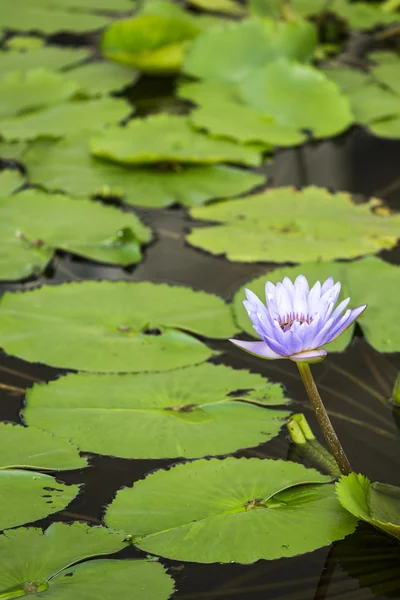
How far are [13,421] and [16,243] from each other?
28.9 inches

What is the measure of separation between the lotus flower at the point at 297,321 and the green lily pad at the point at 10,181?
4.58ft

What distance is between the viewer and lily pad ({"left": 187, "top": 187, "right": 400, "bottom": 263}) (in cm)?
219

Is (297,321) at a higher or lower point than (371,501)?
higher

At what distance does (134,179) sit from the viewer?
2.58 metres

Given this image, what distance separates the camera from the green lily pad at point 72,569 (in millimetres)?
1213

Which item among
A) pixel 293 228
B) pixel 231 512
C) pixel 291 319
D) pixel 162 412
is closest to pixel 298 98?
pixel 293 228

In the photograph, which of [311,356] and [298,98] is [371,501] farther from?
[298,98]

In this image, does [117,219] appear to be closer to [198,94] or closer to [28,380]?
[28,380]

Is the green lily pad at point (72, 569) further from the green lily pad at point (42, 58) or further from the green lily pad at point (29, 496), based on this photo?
the green lily pad at point (42, 58)

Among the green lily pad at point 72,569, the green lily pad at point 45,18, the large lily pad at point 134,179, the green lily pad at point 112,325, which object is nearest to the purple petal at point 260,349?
the green lily pad at point 72,569

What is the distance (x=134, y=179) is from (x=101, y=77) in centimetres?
86

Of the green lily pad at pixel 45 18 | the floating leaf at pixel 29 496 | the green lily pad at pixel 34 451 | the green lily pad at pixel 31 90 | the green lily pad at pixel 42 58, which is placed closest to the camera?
the floating leaf at pixel 29 496

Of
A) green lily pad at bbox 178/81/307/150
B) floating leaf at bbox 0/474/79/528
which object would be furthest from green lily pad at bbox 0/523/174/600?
green lily pad at bbox 178/81/307/150

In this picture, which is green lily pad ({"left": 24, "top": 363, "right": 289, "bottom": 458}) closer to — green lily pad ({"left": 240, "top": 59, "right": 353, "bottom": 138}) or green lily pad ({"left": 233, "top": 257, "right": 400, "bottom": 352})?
green lily pad ({"left": 233, "top": 257, "right": 400, "bottom": 352})
